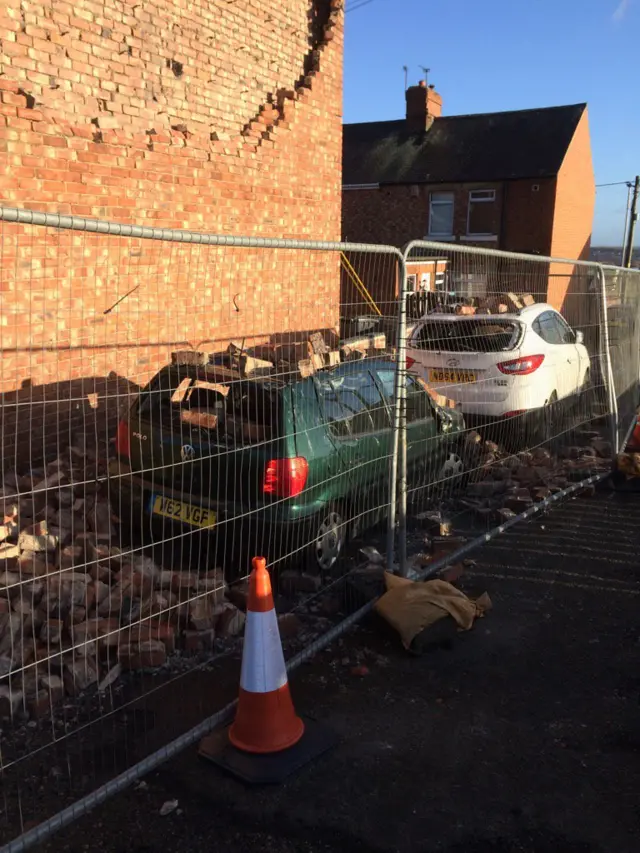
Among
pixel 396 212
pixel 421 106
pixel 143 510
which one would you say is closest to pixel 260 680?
pixel 143 510

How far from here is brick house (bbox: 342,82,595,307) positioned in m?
25.5

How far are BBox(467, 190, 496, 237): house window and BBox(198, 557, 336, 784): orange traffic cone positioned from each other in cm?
2486

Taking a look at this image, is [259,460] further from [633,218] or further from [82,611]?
[633,218]

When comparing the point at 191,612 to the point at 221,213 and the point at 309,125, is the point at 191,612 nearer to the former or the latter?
the point at 221,213

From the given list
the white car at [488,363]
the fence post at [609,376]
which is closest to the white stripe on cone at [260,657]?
the white car at [488,363]

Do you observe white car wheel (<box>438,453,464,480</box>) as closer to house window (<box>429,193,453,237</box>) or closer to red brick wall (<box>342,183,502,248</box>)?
red brick wall (<box>342,183,502,248</box>)

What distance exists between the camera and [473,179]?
26.1 metres

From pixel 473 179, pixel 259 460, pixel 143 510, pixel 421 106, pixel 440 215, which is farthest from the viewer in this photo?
pixel 421 106

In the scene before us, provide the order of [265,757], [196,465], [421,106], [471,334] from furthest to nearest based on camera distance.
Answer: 1. [421,106]
2. [471,334]
3. [196,465]
4. [265,757]

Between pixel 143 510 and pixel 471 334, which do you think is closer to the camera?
pixel 143 510

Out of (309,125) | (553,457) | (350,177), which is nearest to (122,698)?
(553,457)

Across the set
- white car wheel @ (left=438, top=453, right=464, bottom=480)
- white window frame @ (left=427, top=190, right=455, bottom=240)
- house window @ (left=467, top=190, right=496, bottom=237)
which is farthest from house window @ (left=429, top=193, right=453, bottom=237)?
white car wheel @ (left=438, top=453, right=464, bottom=480)

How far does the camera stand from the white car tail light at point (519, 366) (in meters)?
8.20

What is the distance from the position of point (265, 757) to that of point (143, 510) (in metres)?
2.06
